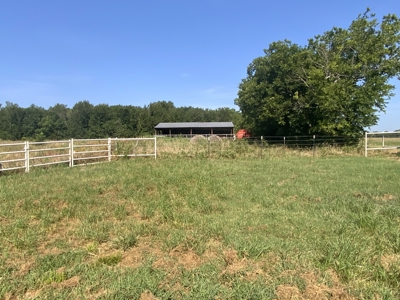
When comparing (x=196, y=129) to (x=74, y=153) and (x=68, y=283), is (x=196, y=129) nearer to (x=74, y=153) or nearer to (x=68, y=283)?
(x=74, y=153)

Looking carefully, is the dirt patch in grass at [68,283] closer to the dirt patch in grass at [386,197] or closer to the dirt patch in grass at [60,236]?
the dirt patch in grass at [60,236]

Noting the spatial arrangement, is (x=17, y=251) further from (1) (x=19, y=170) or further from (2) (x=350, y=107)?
(2) (x=350, y=107)

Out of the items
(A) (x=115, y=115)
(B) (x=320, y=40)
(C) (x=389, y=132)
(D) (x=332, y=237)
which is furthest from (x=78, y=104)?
(D) (x=332, y=237)

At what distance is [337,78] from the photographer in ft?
62.9

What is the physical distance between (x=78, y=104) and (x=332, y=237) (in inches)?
4172

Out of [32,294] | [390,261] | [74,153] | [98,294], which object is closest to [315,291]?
[390,261]

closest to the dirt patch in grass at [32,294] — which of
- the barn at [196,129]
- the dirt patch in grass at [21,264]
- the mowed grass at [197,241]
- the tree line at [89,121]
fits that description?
the mowed grass at [197,241]

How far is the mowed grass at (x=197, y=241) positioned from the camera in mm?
2738

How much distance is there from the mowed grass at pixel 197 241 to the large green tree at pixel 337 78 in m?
12.5

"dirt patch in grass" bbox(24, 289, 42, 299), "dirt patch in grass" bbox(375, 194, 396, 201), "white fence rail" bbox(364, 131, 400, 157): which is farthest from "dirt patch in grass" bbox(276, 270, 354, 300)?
"white fence rail" bbox(364, 131, 400, 157)

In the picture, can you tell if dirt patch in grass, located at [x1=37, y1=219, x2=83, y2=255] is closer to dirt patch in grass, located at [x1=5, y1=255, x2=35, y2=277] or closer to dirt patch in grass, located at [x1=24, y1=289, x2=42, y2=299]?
dirt patch in grass, located at [x1=5, y1=255, x2=35, y2=277]

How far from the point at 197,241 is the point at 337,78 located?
63.7ft

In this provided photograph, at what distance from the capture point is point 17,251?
364cm

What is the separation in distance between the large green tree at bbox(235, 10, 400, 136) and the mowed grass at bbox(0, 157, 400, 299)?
1254 centimetres
